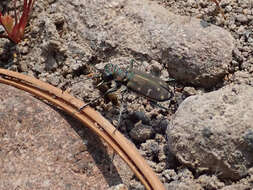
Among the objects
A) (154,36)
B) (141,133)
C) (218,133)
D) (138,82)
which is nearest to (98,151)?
(141,133)

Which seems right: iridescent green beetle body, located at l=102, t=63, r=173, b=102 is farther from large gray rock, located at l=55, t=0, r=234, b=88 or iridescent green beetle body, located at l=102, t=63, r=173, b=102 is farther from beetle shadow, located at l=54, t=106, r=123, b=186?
beetle shadow, located at l=54, t=106, r=123, b=186

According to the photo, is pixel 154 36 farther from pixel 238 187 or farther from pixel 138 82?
pixel 238 187

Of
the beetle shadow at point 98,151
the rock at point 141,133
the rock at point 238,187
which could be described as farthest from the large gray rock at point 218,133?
the beetle shadow at point 98,151

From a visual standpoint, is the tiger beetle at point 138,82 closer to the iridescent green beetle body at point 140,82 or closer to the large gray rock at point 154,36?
the iridescent green beetle body at point 140,82

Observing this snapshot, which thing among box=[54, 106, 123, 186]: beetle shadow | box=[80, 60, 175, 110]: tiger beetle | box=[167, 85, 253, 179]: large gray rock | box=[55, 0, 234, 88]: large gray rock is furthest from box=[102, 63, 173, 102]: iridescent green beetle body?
box=[54, 106, 123, 186]: beetle shadow

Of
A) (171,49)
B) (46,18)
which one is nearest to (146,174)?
(171,49)

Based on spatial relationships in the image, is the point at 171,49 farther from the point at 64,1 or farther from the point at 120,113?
the point at 64,1
